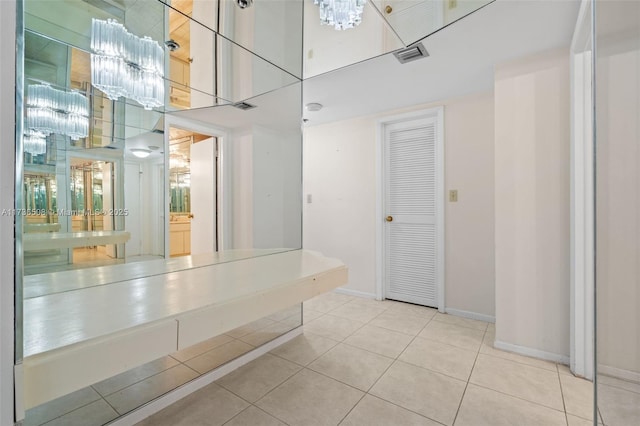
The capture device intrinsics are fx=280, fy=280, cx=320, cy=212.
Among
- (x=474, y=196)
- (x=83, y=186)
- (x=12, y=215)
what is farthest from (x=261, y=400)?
(x=474, y=196)

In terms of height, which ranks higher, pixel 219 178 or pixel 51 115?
pixel 51 115

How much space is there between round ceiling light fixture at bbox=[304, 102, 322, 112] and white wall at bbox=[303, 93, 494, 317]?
1.98ft

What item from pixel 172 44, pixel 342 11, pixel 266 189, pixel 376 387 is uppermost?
pixel 342 11

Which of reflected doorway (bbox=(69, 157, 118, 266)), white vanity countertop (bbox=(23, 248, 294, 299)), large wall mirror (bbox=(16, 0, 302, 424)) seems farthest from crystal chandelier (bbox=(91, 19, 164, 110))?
white vanity countertop (bbox=(23, 248, 294, 299))

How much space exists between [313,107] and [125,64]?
2.00 metres

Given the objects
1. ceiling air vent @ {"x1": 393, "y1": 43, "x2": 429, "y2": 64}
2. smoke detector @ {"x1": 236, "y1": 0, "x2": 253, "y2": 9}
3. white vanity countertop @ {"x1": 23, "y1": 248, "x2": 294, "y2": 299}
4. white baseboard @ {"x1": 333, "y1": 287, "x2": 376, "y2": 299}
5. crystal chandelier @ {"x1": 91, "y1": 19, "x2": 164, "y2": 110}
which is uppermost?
smoke detector @ {"x1": 236, "y1": 0, "x2": 253, "y2": 9}

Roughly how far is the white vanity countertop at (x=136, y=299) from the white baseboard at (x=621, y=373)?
42.8 inches

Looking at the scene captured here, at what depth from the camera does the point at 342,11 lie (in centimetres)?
172

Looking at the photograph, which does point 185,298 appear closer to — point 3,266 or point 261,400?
point 3,266

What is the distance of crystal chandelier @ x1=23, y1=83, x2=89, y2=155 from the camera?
34.0 inches

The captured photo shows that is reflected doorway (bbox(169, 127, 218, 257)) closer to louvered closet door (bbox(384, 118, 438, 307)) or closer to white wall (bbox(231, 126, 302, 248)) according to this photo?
white wall (bbox(231, 126, 302, 248))

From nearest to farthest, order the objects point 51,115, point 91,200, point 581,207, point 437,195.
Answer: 1. point 51,115
2. point 91,200
3. point 581,207
4. point 437,195

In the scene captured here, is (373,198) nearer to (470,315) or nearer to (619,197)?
(470,315)

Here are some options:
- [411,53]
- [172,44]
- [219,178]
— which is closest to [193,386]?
[219,178]
